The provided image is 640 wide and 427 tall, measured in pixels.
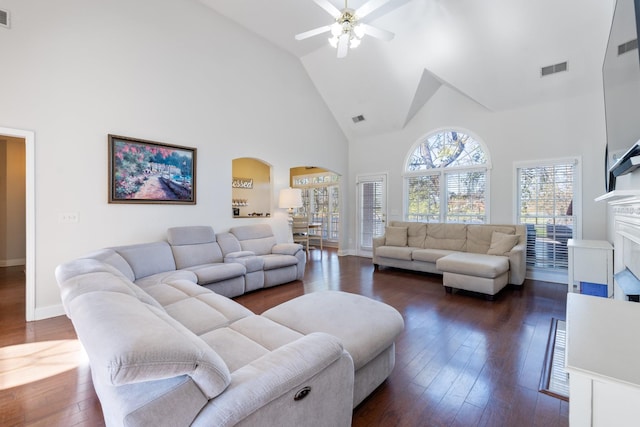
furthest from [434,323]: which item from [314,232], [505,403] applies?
[314,232]

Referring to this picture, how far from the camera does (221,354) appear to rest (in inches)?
58.6

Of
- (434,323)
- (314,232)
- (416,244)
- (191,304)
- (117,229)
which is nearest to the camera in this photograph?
(191,304)

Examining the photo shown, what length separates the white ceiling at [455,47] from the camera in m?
3.86

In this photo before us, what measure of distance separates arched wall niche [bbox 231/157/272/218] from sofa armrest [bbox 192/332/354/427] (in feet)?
22.5

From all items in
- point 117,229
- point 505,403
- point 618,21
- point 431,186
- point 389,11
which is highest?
point 389,11

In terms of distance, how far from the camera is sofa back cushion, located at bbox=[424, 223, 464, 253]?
5203 mm

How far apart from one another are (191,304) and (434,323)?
2419mm

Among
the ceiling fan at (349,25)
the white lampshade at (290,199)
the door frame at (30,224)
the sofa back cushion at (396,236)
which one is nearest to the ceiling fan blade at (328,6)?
the ceiling fan at (349,25)

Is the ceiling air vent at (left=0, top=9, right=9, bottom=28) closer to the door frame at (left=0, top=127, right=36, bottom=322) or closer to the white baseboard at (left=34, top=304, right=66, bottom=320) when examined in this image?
the door frame at (left=0, top=127, right=36, bottom=322)

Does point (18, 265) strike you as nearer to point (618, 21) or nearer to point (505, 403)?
point (505, 403)

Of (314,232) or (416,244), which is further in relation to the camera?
(314,232)

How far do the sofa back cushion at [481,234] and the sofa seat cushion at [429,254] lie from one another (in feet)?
1.38

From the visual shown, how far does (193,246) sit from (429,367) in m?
3.33

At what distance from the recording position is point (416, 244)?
5660 mm
